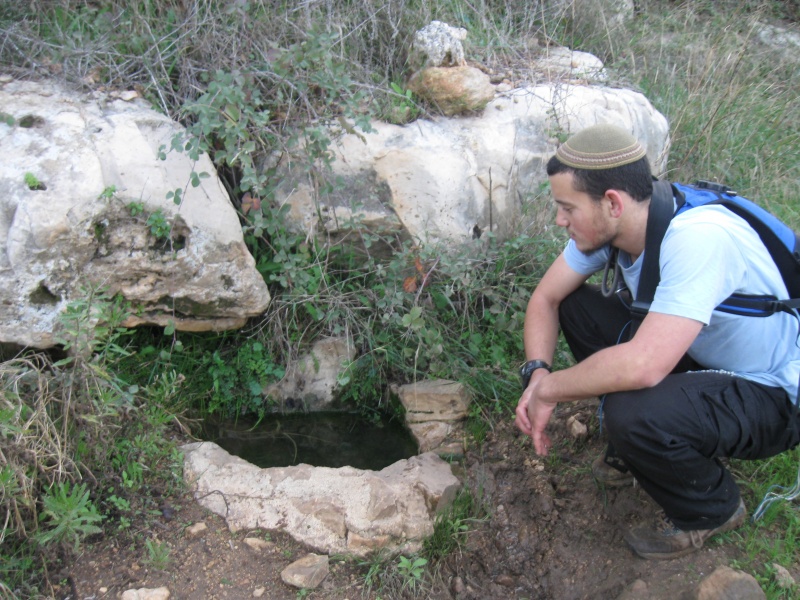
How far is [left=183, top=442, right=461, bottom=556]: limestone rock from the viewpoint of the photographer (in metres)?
2.69

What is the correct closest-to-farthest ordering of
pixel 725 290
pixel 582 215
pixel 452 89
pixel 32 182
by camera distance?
pixel 725 290 → pixel 582 215 → pixel 32 182 → pixel 452 89

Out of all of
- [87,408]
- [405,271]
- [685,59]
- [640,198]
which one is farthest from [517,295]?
[685,59]

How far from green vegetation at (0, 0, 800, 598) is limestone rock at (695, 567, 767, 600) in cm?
17

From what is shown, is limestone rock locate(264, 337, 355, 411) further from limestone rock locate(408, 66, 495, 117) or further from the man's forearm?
limestone rock locate(408, 66, 495, 117)

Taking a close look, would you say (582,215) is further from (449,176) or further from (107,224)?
(107,224)

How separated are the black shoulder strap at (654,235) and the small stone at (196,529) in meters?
1.72

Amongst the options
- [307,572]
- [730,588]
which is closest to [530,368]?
[730,588]

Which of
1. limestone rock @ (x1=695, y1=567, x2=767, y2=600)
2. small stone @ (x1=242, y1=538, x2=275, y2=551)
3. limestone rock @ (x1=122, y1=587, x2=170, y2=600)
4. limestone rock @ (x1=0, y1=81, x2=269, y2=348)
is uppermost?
limestone rock @ (x1=0, y1=81, x2=269, y2=348)

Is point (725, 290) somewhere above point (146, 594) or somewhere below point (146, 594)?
above

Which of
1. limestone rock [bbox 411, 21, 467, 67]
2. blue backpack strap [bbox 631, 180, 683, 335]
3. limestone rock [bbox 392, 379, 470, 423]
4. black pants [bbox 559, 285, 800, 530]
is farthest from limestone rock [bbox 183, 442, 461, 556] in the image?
limestone rock [bbox 411, 21, 467, 67]

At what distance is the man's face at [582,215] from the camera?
2.29 m

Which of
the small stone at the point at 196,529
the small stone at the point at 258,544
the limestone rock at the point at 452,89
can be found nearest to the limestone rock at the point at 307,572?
the small stone at the point at 258,544

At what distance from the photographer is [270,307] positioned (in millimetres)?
3549

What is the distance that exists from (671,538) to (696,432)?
486mm
